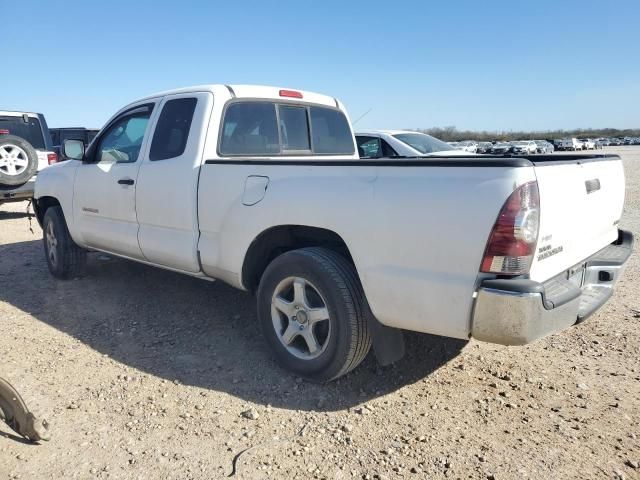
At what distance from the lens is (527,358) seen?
12.0 feet

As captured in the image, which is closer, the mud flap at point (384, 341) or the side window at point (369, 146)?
the mud flap at point (384, 341)

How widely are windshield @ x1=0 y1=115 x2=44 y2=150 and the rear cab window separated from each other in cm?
753

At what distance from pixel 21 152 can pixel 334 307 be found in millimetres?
7714

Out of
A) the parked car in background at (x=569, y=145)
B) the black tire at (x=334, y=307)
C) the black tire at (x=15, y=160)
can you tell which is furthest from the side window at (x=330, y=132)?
the parked car in background at (x=569, y=145)

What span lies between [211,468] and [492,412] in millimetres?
1634

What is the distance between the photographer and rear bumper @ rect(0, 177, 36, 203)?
898 cm

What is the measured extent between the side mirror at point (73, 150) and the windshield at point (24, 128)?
18.0 feet

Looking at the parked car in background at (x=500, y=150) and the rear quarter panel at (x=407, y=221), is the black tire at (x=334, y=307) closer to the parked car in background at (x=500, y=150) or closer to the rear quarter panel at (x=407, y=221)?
the rear quarter panel at (x=407, y=221)

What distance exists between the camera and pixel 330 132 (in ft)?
16.4

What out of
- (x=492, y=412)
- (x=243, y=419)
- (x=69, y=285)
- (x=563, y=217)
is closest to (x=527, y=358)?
(x=492, y=412)

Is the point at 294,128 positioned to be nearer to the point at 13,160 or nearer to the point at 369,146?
the point at 369,146

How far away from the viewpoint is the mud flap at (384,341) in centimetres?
307

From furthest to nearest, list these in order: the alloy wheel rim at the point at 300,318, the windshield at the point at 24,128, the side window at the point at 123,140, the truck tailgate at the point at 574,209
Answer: the windshield at the point at 24,128, the side window at the point at 123,140, the alloy wheel rim at the point at 300,318, the truck tailgate at the point at 574,209

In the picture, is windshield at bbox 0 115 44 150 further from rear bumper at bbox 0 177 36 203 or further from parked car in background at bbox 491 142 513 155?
parked car in background at bbox 491 142 513 155
